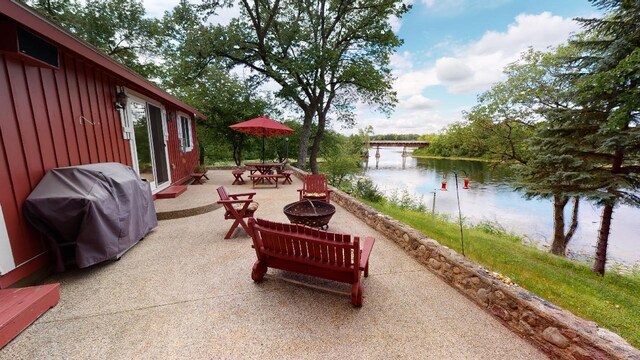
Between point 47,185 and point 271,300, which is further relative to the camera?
point 47,185

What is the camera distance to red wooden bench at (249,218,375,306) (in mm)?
2201

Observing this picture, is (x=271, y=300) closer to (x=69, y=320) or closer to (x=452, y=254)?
(x=69, y=320)

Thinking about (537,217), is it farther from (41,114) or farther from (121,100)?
(41,114)

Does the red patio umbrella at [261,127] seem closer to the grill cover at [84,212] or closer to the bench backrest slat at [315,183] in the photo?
the bench backrest slat at [315,183]

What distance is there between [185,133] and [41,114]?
254 inches

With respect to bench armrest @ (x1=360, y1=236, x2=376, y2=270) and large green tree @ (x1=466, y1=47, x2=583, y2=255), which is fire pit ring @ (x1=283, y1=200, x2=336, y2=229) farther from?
large green tree @ (x1=466, y1=47, x2=583, y2=255)

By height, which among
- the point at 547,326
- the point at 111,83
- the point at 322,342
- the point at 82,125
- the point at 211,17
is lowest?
the point at 322,342

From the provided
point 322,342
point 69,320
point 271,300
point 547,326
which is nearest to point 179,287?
point 69,320

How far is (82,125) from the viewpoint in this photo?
3.52 metres

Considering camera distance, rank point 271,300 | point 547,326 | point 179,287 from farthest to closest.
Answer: point 179,287
point 271,300
point 547,326

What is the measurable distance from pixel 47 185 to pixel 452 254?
4.73 m

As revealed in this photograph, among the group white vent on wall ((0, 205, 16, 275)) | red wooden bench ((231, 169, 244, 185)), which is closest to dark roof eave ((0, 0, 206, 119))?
white vent on wall ((0, 205, 16, 275))

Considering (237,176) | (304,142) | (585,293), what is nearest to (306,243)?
(585,293)

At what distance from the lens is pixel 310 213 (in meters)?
4.06
